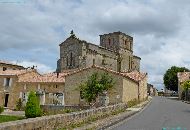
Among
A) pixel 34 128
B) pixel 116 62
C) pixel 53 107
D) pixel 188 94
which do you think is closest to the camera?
pixel 34 128

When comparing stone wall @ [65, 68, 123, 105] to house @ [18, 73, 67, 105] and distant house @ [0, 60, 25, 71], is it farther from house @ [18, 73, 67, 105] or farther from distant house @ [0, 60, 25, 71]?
distant house @ [0, 60, 25, 71]

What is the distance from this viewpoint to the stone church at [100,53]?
211 ft

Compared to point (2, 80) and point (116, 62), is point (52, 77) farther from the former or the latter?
point (116, 62)

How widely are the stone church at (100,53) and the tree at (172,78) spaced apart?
14.9 m

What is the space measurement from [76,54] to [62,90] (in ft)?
68.0

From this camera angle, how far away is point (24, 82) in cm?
4894

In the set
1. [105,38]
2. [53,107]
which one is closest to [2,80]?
[53,107]

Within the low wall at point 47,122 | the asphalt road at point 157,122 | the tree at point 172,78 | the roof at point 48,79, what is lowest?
the asphalt road at point 157,122

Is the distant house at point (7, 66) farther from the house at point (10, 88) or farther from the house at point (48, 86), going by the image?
the house at point (48, 86)

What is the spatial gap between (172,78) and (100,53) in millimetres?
34243

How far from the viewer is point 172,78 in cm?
9500

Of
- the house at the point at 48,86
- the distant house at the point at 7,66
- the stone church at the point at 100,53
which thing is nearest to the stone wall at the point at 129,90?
the house at the point at 48,86

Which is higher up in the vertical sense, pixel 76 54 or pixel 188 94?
pixel 76 54

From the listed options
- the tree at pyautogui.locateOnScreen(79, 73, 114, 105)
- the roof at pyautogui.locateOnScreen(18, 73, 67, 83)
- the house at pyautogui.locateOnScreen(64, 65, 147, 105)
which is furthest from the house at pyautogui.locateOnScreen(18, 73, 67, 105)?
the tree at pyautogui.locateOnScreen(79, 73, 114, 105)
